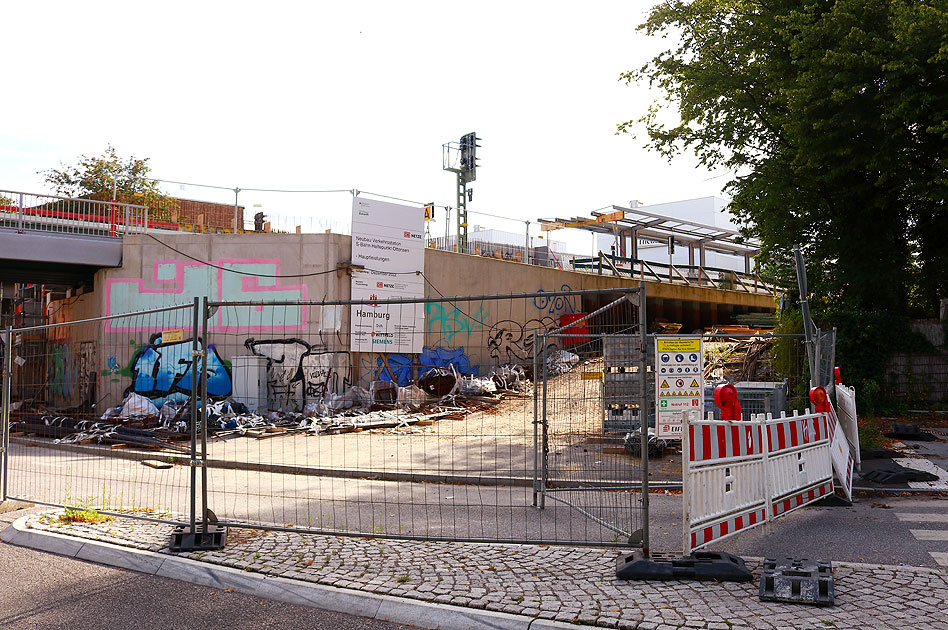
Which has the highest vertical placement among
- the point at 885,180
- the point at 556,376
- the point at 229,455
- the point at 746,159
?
the point at 746,159

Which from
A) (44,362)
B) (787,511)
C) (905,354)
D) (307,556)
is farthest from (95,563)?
(905,354)

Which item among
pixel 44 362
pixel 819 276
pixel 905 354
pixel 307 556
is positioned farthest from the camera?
pixel 819 276

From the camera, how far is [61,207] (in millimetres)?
21578

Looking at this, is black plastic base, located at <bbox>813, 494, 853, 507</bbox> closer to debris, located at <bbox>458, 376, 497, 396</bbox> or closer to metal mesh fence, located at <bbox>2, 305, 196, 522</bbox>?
metal mesh fence, located at <bbox>2, 305, 196, 522</bbox>

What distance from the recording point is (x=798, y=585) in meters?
4.76

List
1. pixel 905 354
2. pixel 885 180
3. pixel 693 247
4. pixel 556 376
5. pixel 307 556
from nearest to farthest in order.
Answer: pixel 307 556
pixel 556 376
pixel 885 180
pixel 905 354
pixel 693 247

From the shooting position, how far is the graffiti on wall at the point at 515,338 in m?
7.64

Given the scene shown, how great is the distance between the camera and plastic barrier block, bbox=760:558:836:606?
184 inches

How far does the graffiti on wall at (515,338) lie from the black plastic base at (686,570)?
2.75 meters

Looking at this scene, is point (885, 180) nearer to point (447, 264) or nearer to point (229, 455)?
point (447, 264)

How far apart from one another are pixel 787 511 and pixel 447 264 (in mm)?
18270

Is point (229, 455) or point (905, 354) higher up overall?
point (905, 354)

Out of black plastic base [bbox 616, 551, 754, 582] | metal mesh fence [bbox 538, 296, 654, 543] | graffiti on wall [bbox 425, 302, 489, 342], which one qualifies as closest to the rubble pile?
metal mesh fence [bbox 538, 296, 654, 543]

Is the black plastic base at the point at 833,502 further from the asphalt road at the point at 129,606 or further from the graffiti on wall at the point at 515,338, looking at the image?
the asphalt road at the point at 129,606
